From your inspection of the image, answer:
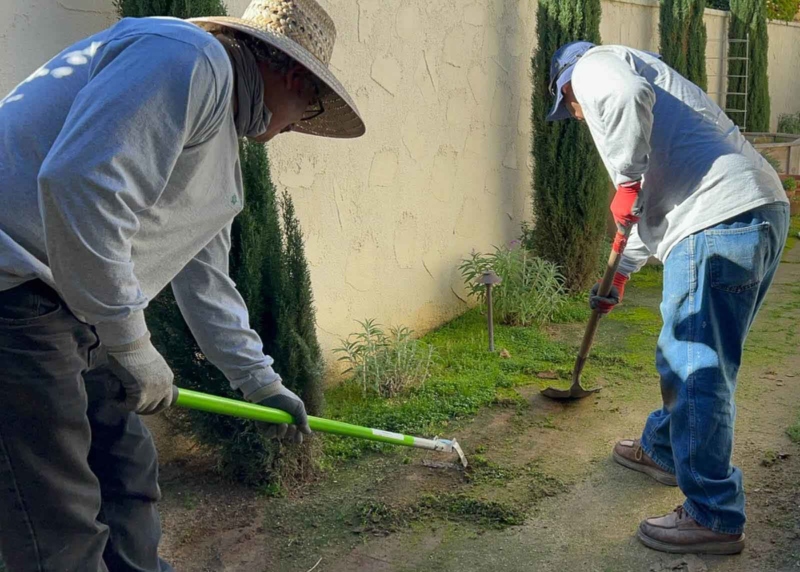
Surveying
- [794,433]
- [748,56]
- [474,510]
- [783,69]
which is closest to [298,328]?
[474,510]

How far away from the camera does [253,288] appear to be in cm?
342

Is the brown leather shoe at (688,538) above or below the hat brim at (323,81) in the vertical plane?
below

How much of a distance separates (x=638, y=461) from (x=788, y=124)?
42.8 feet

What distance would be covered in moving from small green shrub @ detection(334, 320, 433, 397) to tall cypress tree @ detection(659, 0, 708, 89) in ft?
19.2

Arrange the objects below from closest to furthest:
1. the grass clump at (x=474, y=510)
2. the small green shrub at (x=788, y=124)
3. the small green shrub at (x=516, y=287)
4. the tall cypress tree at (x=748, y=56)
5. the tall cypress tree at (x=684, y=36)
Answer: the grass clump at (x=474, y=510), the small green shrub at (x=516, y=287), the tall cypress tree at (x=684, y=36), the tall cypress tree at (x=748, y=56), the small green shrub at (x=788, y=124)

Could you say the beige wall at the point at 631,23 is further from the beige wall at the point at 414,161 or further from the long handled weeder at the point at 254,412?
the long handled weeder at the point at 254,412

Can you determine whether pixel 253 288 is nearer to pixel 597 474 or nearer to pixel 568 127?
pixel 597 474

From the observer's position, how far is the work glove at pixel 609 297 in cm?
390

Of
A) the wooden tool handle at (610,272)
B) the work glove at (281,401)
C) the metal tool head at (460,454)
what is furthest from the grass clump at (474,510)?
the wooden tool handle at (610,272)

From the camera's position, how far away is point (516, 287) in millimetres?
6195

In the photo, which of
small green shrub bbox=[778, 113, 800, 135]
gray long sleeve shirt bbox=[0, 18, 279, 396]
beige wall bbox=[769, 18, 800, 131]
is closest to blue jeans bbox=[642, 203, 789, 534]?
gray long sleeve shirt bbox=[0, 18, 279, 396]

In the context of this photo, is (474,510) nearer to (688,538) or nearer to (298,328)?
(688,538)

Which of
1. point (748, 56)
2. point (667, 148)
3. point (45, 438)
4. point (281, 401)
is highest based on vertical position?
point (748, 56)

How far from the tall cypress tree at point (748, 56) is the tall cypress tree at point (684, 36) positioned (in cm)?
335
